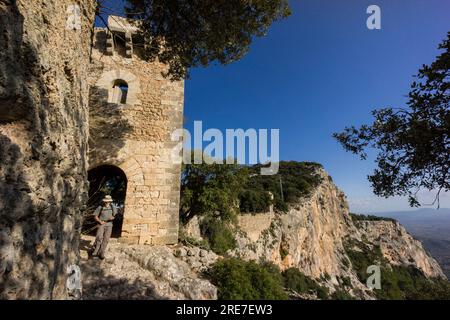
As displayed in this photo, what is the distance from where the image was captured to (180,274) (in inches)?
236

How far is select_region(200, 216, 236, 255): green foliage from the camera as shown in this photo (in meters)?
17.4

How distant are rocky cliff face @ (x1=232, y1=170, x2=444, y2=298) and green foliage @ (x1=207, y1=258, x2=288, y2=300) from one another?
12614 millimetres

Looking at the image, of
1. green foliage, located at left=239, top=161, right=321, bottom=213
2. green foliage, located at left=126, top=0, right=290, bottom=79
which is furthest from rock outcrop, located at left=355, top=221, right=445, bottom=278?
green foliage, located at left=126, top=0, right=290, bottom=79

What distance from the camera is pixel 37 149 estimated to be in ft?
8.68

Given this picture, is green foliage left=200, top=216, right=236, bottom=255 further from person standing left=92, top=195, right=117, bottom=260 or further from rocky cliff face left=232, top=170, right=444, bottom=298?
person standing left=92, top=195, right=117, bottom=260

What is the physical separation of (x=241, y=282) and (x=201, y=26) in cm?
713

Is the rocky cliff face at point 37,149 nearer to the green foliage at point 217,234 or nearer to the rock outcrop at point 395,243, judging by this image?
the green foliage at point 217,234

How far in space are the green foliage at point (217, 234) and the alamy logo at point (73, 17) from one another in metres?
14.7

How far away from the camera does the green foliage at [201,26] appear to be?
6309 mm

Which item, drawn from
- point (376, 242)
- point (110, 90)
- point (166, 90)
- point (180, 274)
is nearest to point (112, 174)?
point (110, 90)

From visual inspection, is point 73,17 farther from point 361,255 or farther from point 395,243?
point 395,243

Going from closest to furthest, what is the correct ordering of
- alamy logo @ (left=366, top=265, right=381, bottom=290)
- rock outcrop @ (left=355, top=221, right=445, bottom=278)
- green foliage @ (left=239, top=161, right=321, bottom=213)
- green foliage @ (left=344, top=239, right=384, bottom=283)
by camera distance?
alamy logo @ (left=366, top=265, right=381, bottom=290) < green foliage @ (left=239, top=161, right=321, bottom=213) < green foliage @ (left=344, top=239, right=384, bottom=283) < rock outcrop @ (left=355, top=221, right=445, bottom=278)
